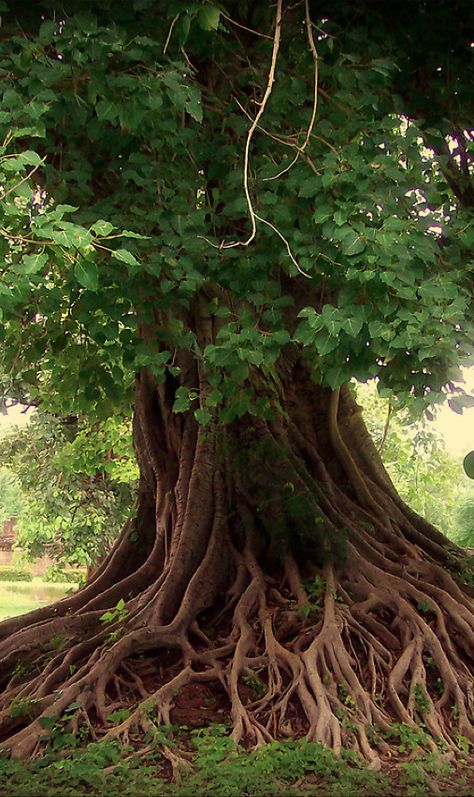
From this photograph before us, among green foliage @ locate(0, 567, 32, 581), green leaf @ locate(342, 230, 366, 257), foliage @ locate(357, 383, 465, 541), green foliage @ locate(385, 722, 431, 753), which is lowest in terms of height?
green foliage @ locate(385, 722, 431, 753)

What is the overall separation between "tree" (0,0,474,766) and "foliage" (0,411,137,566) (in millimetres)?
5017

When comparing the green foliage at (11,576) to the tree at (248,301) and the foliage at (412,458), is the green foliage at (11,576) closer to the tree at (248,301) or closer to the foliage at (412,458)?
the foliage at (412,458)

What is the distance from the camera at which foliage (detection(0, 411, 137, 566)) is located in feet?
36.8

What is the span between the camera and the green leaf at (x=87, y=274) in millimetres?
3195

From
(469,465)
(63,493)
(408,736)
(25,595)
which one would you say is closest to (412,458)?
(63,493)

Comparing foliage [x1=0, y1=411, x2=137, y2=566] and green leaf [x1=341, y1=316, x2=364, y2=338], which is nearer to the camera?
green leaf [x1=341, y1=316, x2=364, y2=338]

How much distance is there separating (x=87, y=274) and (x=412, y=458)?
10106 millimetres

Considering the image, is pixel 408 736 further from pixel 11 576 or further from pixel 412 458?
pixel 11 576

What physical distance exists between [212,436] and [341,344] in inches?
81.4

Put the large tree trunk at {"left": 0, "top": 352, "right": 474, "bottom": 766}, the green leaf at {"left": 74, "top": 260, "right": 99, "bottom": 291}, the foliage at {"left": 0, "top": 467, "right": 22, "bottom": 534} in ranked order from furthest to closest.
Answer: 1. the foliage at {"left": 0, "top": 467, "right": 22, "bottom": 534}
2. the large tree trunk at {"left": 0, "top": 352, "right": 474, "bottom": 766}
3. the green leaf at {"left": 74, "top": 260, "right": 99, "bottom": 291}

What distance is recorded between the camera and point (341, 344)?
3.94 meters

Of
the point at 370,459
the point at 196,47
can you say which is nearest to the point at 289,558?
the point at 370,459

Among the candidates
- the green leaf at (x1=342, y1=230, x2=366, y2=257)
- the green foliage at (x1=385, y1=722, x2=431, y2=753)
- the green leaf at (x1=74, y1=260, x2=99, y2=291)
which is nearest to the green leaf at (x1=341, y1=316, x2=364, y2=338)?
the green leaf at (x1=342, y1=230, x2=366, y2=257)

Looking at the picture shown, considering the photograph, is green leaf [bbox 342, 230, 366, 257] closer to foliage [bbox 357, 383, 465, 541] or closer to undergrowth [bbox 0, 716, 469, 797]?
undergrowth [bbox 0, 716, 469, 797]
